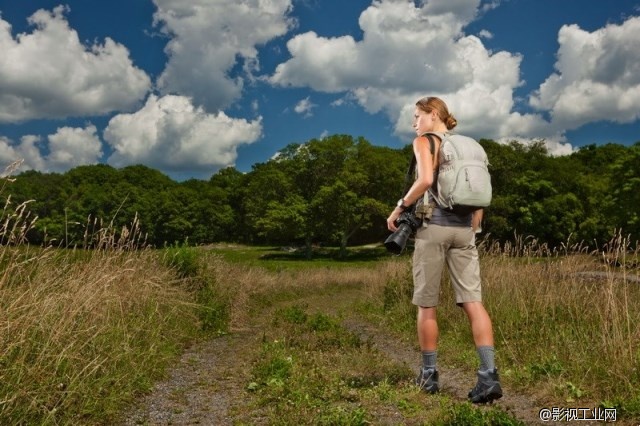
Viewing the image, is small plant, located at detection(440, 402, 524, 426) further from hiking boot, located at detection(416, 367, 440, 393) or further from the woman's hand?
the woman's hand

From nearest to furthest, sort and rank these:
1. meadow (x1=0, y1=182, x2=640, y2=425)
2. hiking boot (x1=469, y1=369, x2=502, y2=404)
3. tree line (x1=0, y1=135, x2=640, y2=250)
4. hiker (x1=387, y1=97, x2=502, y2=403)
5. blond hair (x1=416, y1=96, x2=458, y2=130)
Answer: meadow (x1=0, y1=182, x2=640, y2=425), hiking boot (x1=469, y1=369, x2=502, y2=404), hiker (x1=387, y1=97, x2=502, y2=403), blond hair (x1=416, y1=96, x2=458, y2=130), tree line (x1=0, y1=135, x2=640, y2=250)

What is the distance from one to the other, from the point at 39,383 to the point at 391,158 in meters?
62.9

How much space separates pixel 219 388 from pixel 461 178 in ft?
11.4

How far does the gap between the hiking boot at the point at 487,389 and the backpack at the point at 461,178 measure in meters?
1.40

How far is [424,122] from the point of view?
16.5 feet

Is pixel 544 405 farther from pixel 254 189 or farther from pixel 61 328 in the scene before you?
pixel 254 189

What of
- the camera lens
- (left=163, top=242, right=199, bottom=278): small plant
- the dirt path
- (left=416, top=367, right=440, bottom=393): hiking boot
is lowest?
the dirt path

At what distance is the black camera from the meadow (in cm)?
→ 134

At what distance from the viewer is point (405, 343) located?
27.8 feet

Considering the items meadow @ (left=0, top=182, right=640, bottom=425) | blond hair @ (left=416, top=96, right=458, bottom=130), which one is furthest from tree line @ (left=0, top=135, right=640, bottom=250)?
blond hair @ (left=416, top=96, right=458, bottom=130)

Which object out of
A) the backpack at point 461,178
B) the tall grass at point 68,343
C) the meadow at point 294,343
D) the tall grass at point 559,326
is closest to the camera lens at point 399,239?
the backpack at point 461,178

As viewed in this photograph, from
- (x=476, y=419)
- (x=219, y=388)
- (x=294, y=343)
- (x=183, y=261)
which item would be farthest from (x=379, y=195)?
(x=476, y=419)

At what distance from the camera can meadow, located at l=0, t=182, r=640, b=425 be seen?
4344mm

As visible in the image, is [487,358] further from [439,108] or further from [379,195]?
[379,195]
